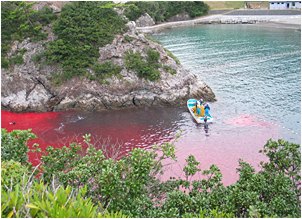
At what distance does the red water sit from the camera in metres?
25.9

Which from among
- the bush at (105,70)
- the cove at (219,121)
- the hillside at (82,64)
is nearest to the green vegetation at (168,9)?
the cove at (219,121)

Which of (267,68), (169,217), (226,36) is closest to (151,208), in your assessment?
(169,217)

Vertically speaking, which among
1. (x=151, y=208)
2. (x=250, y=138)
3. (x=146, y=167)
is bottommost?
(x=250, y=138)

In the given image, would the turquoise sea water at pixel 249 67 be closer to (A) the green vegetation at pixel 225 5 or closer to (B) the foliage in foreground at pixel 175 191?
(B) the foliage in foreground at pixel 175 191

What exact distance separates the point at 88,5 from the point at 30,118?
533 inches

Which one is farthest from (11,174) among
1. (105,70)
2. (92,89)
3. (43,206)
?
Answer: (105,70)

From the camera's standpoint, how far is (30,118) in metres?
33.7

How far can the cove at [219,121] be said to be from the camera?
26.9 metres

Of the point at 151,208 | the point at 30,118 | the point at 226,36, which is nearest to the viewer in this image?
the point at 151,208

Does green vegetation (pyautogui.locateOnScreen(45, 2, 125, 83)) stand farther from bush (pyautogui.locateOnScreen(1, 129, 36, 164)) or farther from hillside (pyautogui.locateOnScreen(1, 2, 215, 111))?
bush (pyautogui.locateOnScreen(1, 129, 36, 164))

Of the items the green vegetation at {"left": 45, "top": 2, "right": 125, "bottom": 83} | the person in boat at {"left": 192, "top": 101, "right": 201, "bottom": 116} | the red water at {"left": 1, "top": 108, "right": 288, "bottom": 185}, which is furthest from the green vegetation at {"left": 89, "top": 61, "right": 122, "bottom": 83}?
the person in boat at {"left": 192, "top": 101, "right": 201, "bottom": 116}

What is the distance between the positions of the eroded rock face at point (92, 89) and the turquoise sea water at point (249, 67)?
3940mm

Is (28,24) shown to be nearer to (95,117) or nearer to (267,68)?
(95,117)

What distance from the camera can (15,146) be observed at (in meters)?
16.2
